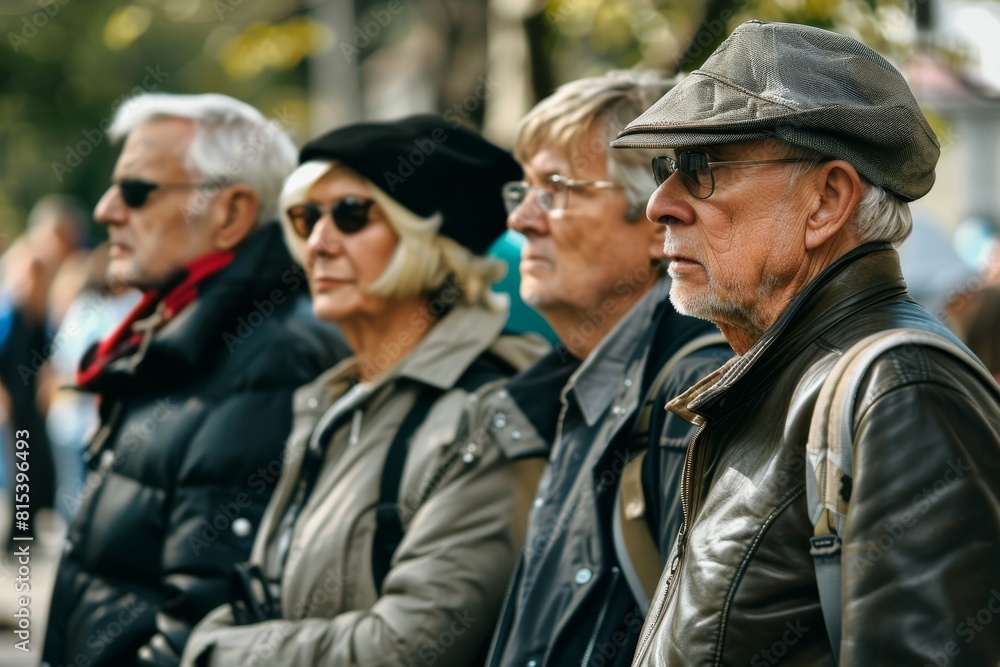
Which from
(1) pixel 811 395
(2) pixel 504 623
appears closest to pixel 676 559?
(1) pixel 811 395

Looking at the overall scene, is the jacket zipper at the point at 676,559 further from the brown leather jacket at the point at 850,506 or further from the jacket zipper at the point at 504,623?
the jacket zipper at the point at 504,623

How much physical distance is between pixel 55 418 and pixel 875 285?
34.0 feet

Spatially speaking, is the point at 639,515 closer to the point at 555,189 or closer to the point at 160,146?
the point at 555,189

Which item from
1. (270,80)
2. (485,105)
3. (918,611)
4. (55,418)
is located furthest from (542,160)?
(270,80)

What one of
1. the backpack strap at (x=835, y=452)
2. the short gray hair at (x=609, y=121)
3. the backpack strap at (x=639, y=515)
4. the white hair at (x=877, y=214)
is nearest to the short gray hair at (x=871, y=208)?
the white hair at (x=877, y=214)

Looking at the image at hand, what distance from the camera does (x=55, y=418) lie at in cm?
1148

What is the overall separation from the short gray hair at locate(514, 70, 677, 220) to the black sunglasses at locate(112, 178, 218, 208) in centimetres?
166

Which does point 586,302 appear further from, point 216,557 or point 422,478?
point 216,557

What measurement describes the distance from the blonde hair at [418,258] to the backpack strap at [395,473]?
0.97ft

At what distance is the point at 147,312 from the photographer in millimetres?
4828

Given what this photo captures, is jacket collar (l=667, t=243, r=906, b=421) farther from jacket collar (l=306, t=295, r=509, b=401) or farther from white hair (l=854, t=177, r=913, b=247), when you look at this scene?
jacket collar (l=306, t=295, r=509, b=401)

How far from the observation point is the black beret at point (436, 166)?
156 inches

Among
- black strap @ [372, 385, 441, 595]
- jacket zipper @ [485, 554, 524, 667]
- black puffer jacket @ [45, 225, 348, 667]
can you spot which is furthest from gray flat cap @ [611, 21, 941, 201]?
black puffer jacket @ [45, 225, 348, 667]

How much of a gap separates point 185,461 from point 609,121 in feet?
5.56
